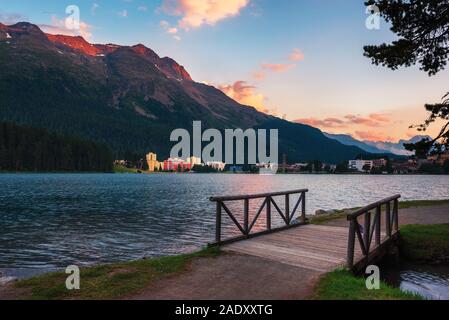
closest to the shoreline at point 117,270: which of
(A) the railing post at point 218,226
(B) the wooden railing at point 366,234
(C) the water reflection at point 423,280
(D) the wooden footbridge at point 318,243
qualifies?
(A) the railing post at point 218,226

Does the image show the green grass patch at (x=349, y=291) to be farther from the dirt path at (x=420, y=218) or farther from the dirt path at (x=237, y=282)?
the dirt path at (x=420, y=218)

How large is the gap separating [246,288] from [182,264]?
3033 mm

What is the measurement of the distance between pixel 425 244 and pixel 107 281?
15.0m

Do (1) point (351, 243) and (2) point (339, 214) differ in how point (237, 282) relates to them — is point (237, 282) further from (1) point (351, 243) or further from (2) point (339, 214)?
(2) point (339, 214)

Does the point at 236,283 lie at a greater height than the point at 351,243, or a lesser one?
lesser

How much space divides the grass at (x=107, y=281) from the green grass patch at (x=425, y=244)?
11.2 m

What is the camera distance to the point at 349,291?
8.98m

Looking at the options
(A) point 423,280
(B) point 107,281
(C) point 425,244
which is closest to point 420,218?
(C) point 425,244

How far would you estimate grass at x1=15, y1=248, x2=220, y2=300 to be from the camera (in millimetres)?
8977

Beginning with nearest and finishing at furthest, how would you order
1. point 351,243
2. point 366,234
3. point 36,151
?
point 351,243
point 366,234
point 36,151

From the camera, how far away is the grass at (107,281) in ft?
29.5

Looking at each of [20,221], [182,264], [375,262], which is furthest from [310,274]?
[20,221]

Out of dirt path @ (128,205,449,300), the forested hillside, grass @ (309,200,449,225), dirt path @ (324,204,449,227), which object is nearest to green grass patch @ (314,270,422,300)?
dirt path @ (128,205,449,300)
